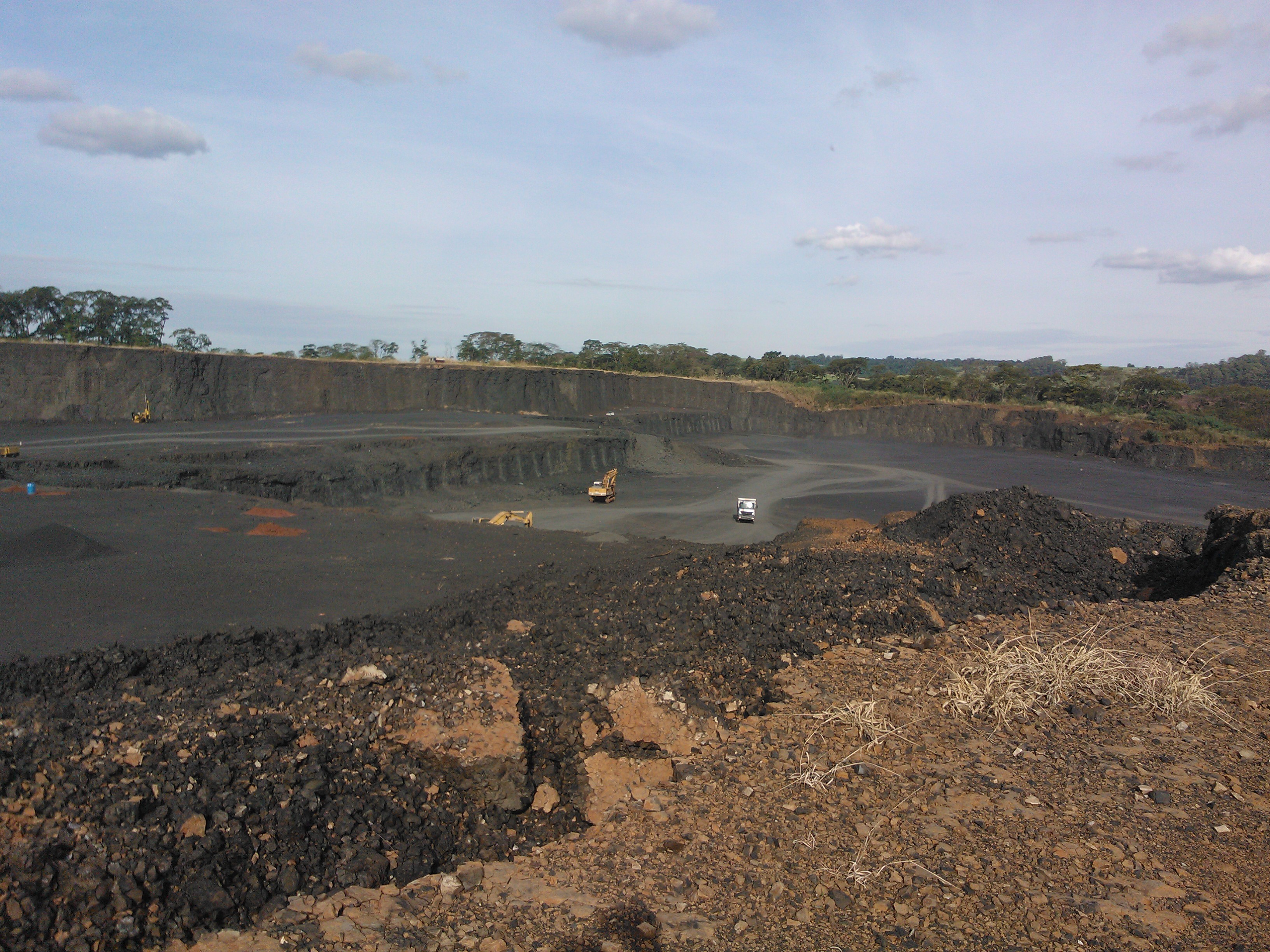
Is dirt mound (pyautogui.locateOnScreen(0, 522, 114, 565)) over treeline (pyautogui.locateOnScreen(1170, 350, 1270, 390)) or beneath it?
beneath

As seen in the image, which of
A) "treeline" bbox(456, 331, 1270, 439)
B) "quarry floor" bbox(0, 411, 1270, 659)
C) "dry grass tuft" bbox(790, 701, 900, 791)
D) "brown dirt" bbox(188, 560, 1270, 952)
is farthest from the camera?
"treeline" bbox(456, 331, 1270, 439)

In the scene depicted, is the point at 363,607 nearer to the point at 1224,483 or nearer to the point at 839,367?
the point at 1224,483

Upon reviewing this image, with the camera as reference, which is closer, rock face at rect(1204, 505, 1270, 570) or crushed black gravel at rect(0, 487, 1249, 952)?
crushed black gravel at rect(0, 487, 1249, 952)

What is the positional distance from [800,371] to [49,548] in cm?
8863

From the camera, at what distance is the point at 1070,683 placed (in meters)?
7.05

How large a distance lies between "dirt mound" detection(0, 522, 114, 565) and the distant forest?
128 ft

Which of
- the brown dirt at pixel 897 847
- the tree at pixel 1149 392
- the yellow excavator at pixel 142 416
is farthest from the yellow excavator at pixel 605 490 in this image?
the tree at pixel 1149 392

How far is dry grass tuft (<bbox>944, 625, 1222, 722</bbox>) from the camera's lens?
22.0 feet

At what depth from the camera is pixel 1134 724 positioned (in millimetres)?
6477

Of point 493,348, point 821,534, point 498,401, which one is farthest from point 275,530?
point 493,348

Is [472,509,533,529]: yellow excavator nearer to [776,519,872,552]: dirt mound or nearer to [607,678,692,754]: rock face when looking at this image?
[776,519,872,552]: dirt mound

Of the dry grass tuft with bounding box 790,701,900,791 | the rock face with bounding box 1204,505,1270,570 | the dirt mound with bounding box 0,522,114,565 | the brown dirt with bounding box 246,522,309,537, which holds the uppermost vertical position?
the rock face with bounding box 1204,505,1270,570

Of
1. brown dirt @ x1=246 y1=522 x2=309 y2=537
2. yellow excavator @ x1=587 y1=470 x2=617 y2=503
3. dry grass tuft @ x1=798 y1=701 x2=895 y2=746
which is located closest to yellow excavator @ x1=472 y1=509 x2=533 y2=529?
yellow excavator @ x1=587 y1=470 x2=617 y2=503

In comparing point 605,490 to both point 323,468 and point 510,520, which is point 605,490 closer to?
point 510,520
